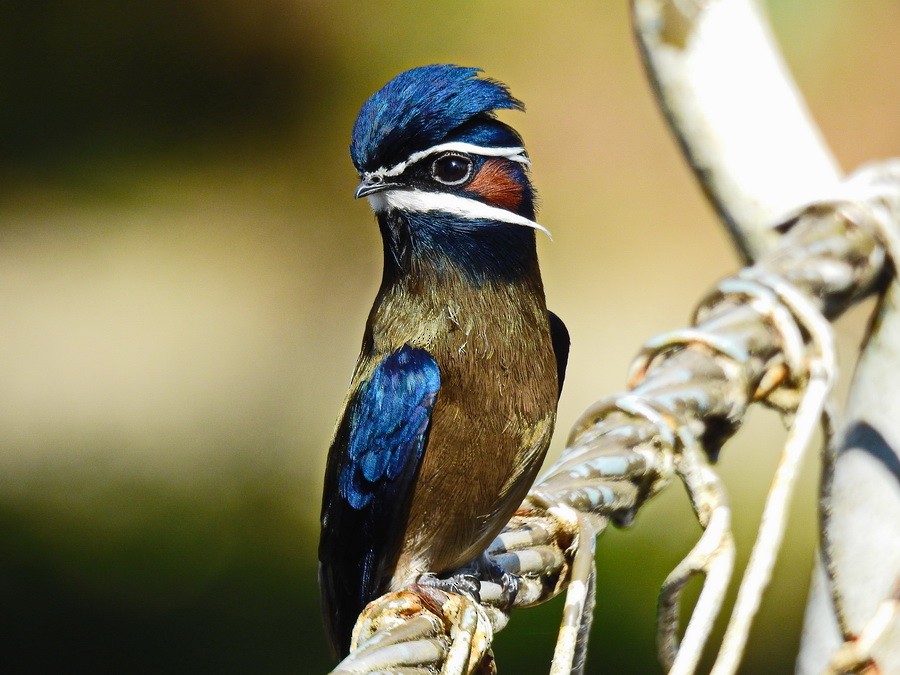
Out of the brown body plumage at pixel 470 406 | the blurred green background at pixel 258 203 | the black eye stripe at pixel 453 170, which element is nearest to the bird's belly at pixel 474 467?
the brown body plumage at pixel 470 406

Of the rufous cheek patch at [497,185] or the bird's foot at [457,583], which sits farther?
the rufous cheek patch at [497,185]

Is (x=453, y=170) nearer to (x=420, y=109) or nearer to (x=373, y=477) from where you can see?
(x=420, y=109)

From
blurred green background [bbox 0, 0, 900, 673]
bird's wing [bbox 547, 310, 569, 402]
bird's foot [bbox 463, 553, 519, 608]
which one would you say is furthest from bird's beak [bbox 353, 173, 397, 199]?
blurred green background [bbox 0, 0, 900, 673]

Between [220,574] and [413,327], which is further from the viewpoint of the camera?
[220,574]

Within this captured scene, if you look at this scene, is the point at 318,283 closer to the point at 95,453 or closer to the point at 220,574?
the point at 95,453

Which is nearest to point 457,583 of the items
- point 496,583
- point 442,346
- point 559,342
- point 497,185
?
point 496,583

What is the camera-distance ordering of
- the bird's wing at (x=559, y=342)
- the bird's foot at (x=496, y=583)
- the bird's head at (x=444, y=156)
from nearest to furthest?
the bird's foot at (x=496, y=583) → the bird's head at (x=444, y=156) → the bird's wing at (x=559, y=342)

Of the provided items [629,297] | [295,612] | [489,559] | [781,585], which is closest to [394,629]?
[489,559]

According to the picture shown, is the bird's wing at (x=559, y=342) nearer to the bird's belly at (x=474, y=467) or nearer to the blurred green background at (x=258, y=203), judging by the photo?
the bird's belly at (x=474, y=467)
